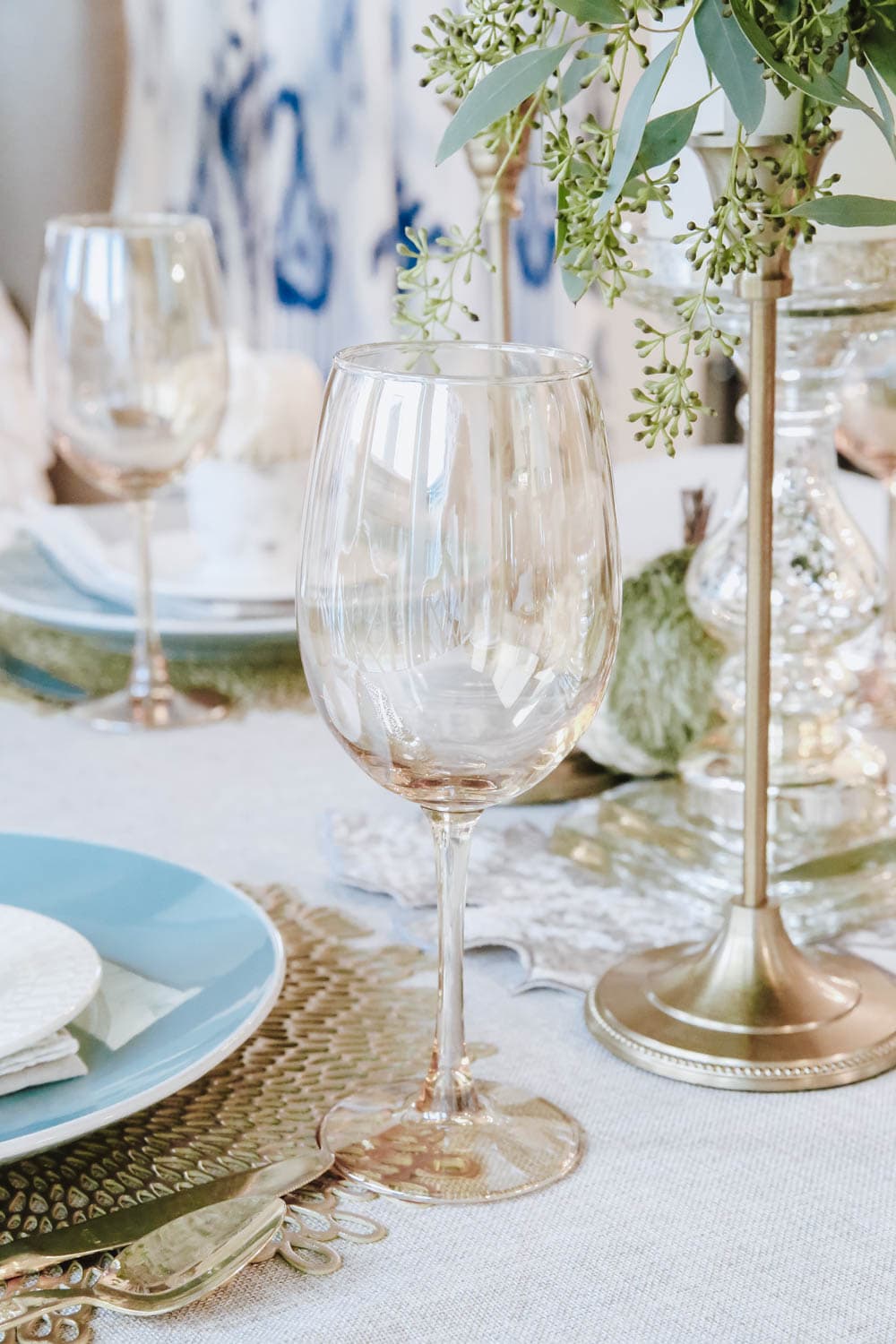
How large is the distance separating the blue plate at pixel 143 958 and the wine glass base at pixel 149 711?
302mm

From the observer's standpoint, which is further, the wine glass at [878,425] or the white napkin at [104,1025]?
the wine glass at [878,425]

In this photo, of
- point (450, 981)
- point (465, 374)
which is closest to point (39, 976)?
point (450, 981)

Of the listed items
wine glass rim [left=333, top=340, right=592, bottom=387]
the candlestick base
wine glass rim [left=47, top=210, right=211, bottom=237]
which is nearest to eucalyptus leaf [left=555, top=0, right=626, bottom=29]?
wine glass rim [left=333, top=340, right=592, bottom=387]

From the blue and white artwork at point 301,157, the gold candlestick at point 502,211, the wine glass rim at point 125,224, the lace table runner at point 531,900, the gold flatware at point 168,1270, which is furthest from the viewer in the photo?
the blue and white artwork at point 301,157

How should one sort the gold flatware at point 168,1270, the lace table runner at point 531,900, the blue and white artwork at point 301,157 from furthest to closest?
the blue and white artwork at point 301,157 → the lace table runner at point 531,900 → the gold flatware at point 168,1270

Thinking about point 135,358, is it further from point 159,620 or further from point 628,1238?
point 628,1238

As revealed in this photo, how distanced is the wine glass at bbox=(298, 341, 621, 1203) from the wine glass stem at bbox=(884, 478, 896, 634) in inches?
23.7

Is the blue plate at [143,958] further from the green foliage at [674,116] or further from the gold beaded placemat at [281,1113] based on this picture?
the green foliage at [674,116]

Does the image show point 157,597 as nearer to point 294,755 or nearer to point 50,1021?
point 294,755

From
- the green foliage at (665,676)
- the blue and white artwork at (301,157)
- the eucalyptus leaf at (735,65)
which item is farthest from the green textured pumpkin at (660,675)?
the blue and white artwork at (301,157)

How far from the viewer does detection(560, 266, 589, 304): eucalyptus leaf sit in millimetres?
552

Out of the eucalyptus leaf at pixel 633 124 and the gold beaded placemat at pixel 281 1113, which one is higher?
the eucalyptus leaf at pixel 633 124

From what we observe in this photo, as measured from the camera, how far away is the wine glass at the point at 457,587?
47 cm

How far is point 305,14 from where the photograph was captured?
2395mm
